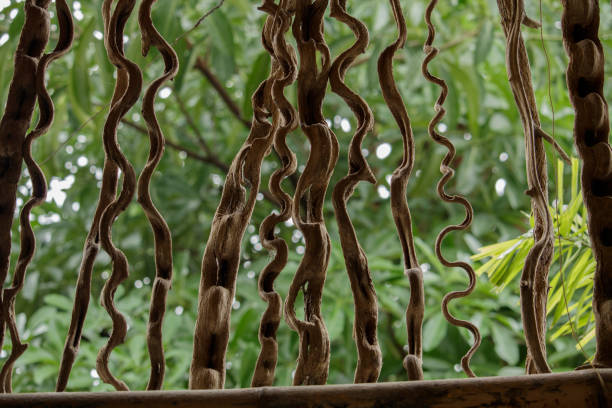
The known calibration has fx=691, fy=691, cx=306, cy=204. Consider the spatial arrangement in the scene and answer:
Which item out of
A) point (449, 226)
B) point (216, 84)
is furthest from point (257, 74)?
point (449, 226)

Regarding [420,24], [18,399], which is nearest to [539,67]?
[420,24]

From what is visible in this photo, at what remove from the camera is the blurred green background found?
49.0 inches

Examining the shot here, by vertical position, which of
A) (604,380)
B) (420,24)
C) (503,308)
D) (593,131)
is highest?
(420,24)

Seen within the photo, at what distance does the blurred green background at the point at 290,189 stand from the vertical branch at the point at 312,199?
61cm

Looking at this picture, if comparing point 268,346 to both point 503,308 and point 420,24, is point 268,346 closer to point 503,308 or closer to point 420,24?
point 503,308

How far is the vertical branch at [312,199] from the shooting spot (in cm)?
38

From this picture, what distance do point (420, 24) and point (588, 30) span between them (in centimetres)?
114

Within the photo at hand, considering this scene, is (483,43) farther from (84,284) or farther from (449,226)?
(84,284)

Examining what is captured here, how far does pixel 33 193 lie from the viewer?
1.38ft

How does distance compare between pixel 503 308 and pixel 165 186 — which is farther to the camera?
pixel 165 186

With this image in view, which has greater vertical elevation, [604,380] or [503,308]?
[604,380]

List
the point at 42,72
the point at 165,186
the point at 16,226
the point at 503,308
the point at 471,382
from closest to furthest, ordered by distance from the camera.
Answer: the point at 471,382, the point at 42,72, the point at 503,308, the point at 16,226, the point at 165,186

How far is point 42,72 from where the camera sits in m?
0.42

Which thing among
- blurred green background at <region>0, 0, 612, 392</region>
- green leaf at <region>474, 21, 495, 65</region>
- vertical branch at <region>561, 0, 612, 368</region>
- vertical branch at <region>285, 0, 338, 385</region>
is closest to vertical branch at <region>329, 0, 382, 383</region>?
vertical branch at <region>285, 0, 338, 385</region>
